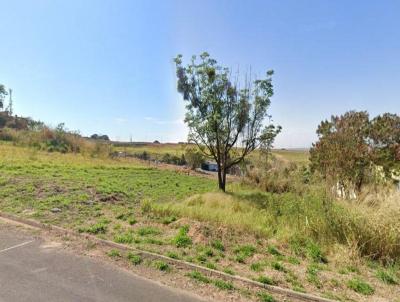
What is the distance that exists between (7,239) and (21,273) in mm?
1962

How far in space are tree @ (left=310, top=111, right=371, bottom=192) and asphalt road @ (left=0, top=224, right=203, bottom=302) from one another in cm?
561

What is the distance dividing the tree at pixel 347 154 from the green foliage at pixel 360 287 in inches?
144

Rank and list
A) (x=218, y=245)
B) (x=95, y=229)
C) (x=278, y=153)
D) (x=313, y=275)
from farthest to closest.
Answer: (x=278, y=153) < (x=95, y=229) < (x=218, y=245) < (x=313, y=275)

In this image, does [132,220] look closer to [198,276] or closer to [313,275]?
[198,276]

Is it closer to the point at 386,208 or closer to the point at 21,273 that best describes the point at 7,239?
the point at 21,273

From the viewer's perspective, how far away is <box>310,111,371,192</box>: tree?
8.34 metres

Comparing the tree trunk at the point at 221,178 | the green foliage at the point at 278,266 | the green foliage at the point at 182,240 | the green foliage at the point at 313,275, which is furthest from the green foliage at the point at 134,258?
A: the tree trunk at the point at 221,178

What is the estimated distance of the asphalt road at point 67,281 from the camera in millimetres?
3648

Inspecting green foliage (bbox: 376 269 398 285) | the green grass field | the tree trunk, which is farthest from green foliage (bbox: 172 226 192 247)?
the green grass field

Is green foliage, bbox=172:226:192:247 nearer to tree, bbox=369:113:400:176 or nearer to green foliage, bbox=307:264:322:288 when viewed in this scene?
green foliage, bbox=307:264:322:288

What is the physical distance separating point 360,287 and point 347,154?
6.50 meters

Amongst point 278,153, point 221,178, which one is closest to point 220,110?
point 221,178

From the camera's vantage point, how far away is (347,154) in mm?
9664

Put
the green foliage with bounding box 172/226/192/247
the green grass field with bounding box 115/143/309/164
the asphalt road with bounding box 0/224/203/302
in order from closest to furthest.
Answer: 1. the asphalt road with bounding box 0/224/203/302
2. the green foliage with bounding box 172/226/192/247
3. the green grass field with bounding box 115/143/309/164
